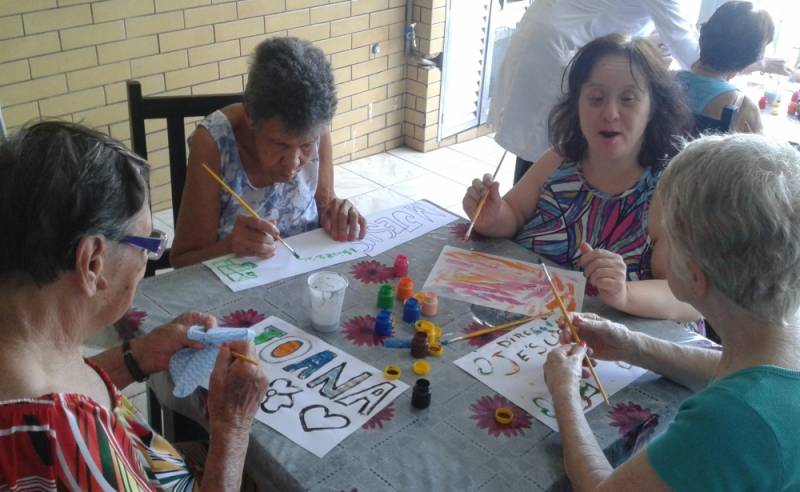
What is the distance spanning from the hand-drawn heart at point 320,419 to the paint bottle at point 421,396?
0.12 metres

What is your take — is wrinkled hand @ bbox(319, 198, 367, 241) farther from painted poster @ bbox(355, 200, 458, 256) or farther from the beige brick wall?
the beige brick wall

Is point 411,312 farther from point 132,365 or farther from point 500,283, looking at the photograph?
point 132,365

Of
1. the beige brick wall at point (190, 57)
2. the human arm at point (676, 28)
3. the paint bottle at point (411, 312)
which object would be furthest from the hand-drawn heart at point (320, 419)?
the beige brick wall at point (190, 57)

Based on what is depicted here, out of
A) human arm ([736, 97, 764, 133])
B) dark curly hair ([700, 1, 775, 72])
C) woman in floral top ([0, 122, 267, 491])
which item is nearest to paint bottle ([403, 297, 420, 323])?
woman in floral top ([0, 122, 267, 491])

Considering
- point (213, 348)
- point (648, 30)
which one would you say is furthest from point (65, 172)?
point (648, 30)

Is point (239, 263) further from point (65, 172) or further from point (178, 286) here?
point (65, 172)

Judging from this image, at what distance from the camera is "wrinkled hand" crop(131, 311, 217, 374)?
4.32 ft

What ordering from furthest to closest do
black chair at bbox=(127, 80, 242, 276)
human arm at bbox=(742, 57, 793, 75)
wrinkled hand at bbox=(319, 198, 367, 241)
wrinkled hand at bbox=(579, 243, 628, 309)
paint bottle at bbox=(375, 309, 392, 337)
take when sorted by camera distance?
human arm at bbox=(742, 57, 793, 75), black chair at bbox=(127, 80, 242, 276), wrinkled hand at bbox=(319, 198, 367, 241), wrinkled hand at bbox=(579, 243, 628, 309), paint bottle at bbox=(375, 309, 392, 337)

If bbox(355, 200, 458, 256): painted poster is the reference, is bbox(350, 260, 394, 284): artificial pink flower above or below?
above

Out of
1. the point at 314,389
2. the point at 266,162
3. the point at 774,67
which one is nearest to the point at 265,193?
the point at 266,162

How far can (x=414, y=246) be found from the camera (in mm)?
1818

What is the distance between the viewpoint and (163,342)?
1.32 m

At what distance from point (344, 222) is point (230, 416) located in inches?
29.6

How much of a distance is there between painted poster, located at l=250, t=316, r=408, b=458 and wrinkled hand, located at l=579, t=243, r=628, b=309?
516 millimetres
